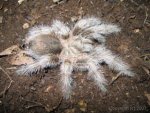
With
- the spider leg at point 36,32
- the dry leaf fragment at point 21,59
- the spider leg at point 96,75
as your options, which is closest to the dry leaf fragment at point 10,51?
the dry leaf fragment at point 21,59

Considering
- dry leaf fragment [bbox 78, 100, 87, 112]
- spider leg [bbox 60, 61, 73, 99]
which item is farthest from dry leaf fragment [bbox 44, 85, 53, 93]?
dry leaf fragment [bbox 78, 100, 87, 112]

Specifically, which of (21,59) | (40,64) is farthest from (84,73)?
(21,59)

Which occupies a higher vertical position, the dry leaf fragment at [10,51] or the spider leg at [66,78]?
the dry leaf fragment at [10,51]

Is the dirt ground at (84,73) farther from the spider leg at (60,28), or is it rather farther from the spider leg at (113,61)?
the spider leg at (60,28)

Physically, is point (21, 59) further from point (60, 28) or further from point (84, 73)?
point (84, 73)

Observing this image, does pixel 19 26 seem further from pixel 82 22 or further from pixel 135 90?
pixel 135 90

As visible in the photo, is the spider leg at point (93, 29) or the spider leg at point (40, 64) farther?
the spider leg at point (93, 29)

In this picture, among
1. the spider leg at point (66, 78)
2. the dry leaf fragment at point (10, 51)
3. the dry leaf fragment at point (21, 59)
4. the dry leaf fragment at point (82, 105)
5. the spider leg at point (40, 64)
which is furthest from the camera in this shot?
the dry leaf fragment at point (10, 51)

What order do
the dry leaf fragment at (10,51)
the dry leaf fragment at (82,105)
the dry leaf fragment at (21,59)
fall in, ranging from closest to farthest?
1. the dry leaf fragment at (82,105)
2. the dry leaf fragment at (21,59)
3. the dry leaf fragment at (10,51)
